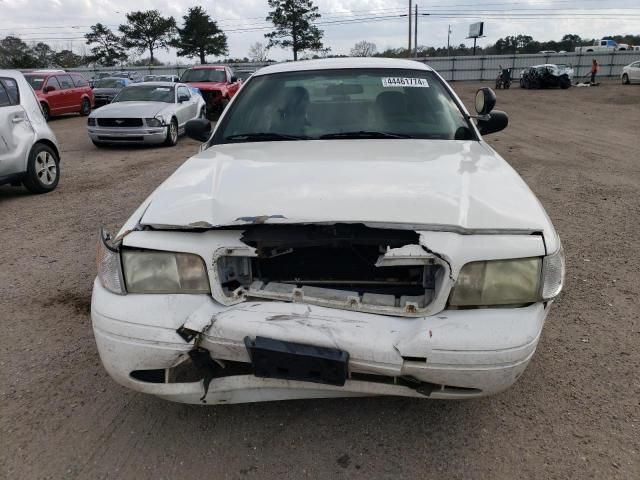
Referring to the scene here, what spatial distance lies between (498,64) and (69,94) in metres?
36.5

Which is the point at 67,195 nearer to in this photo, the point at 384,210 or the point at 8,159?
the point at 8,159

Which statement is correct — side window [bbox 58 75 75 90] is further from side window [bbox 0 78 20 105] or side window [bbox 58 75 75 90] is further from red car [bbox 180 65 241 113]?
side window [bbox 0 78 20 105]

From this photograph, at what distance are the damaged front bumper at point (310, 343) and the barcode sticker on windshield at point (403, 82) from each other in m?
2.09

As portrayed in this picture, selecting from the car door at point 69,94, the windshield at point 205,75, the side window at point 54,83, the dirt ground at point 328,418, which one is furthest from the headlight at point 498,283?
the car door at point 69,94

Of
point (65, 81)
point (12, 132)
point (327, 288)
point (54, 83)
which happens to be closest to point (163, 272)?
point (327, 288)

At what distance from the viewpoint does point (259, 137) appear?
3318mm

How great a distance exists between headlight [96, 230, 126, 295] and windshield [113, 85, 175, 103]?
10.6 metres

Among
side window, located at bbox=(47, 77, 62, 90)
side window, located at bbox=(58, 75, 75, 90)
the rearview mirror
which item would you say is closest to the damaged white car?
the rearview mirror

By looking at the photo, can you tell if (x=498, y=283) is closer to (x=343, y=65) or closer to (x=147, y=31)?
(x=343, y=65)

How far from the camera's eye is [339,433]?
7.55ft

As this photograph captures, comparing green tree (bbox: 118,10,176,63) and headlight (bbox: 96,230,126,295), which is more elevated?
green tree (bbox: 118,10,176,63)

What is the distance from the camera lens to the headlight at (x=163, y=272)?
6.81ft

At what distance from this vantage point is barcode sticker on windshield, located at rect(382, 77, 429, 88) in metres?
3.61

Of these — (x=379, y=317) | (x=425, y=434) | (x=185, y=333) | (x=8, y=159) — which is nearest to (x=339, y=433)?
(x=425, y=434)
